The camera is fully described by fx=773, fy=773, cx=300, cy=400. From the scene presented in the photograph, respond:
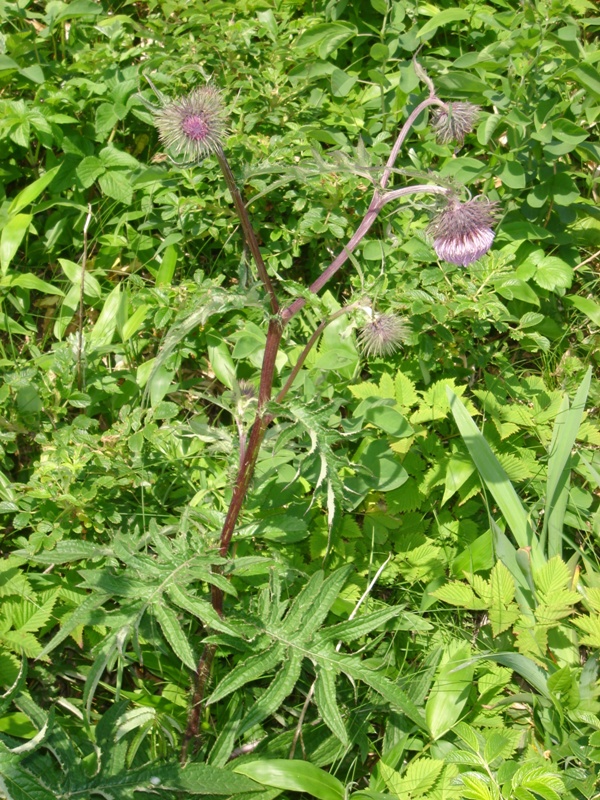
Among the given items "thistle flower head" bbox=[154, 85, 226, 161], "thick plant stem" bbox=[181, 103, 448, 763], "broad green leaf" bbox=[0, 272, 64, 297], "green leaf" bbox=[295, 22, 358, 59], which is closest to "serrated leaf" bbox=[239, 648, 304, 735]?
"thick plant stem" bbox=[181, 103, 448, 763]

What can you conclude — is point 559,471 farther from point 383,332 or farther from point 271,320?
point 271,320

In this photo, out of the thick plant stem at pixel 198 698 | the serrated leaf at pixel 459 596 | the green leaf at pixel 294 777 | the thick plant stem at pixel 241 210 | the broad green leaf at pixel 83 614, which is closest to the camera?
the broad green leaf at pixel 83 614

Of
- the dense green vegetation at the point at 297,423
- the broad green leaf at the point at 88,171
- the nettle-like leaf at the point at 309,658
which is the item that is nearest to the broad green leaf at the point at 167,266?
the dense green vegetation at the point at 297,423

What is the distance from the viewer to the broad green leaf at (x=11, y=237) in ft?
9.38

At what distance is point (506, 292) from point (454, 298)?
19cm

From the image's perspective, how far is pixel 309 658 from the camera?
1.88m

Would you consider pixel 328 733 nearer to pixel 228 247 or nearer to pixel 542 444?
pixel 542 444

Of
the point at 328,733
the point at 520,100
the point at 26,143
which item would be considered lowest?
the point at 328,733

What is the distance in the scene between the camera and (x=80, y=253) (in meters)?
3.21

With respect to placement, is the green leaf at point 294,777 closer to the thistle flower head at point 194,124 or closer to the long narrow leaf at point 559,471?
the long narrow leaf at point 559,471

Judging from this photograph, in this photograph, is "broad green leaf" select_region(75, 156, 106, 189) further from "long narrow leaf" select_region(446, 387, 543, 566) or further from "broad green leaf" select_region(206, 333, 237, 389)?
"long narrow leaf" select_region(446, 387, 543, 566)

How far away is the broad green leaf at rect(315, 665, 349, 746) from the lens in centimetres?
174

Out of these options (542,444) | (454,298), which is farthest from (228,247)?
(542,444)

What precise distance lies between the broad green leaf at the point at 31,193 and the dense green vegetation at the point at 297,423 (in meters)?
0.01
